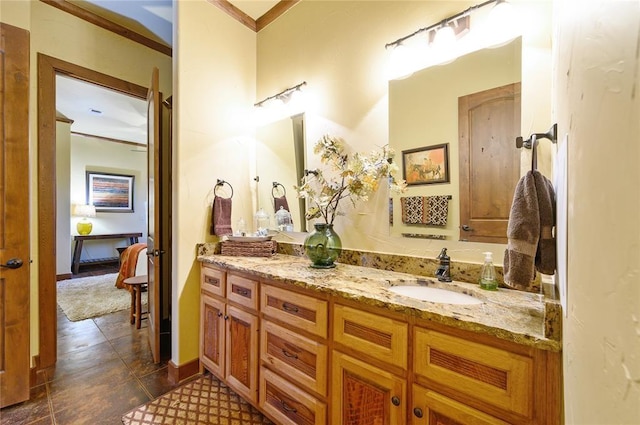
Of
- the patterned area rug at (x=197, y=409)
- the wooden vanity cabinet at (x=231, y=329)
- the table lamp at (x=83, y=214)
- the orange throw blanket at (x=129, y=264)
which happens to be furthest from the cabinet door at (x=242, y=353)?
the table lamp at (x=83, y=214)

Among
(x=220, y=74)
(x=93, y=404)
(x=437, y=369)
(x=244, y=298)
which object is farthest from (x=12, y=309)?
(x=437, y=369)

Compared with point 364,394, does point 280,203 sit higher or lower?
higher

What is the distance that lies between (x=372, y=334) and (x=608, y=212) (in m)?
0.96

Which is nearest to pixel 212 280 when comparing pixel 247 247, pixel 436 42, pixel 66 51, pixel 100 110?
pixel 247 247

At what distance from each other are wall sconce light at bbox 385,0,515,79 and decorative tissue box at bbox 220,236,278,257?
1.36 metres

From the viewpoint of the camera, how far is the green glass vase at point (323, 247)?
164 cm

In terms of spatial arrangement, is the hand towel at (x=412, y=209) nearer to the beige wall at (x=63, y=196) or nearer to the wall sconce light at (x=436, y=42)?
the wall sconce light at (x=436, y=42)

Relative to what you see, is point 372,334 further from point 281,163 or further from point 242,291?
point 281,163

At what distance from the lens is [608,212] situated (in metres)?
0.29

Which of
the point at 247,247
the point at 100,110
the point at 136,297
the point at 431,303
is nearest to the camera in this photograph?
the point at 431,303

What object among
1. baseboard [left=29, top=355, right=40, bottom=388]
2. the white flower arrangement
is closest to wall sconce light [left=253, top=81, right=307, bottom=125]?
the white flower arrangement

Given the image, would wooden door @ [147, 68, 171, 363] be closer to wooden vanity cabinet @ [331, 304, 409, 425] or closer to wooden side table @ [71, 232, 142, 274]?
wooden vanity cabinet @ [331, 304, 409, 425]

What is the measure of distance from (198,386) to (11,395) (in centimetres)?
105

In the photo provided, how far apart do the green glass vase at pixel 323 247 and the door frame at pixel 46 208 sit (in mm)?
1998
